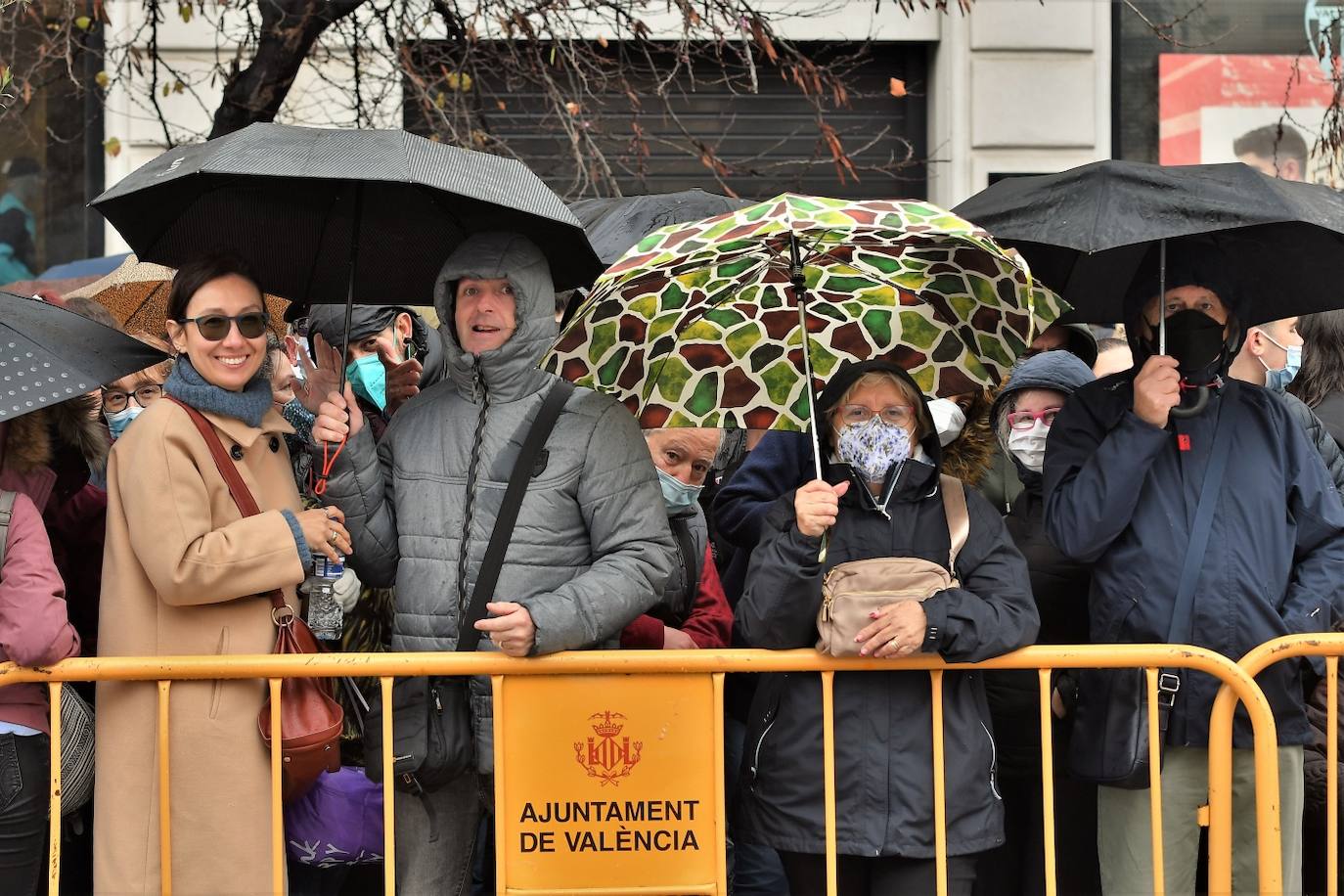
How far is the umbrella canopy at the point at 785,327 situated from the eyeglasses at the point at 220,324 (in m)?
0.87

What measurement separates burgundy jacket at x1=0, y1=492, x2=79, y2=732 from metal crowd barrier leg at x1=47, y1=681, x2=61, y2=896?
0.32ft

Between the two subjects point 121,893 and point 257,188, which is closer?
point 121,893

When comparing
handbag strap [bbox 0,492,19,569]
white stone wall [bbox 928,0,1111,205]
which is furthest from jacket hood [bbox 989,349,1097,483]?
white stone wall [bbox 928,0,1111,205]

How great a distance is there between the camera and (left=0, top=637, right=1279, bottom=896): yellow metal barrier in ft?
12.5

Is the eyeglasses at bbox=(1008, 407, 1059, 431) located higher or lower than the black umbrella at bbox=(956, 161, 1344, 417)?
lower

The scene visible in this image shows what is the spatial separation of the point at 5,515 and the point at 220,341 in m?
0.71

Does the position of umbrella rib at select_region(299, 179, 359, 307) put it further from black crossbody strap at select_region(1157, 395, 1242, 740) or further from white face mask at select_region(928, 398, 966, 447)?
black crossbody strap at select_region(1157, 395, 1242, 740)

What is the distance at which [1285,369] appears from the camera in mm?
5539

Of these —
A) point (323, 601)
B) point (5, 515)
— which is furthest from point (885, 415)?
point (5, 515)

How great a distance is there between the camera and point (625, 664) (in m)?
3.89

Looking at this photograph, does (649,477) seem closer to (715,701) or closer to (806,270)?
(715,701)

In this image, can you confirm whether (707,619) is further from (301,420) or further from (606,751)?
(301,420)

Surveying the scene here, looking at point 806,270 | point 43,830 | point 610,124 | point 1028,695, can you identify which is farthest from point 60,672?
point 610,124

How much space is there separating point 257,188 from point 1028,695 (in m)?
2.68
